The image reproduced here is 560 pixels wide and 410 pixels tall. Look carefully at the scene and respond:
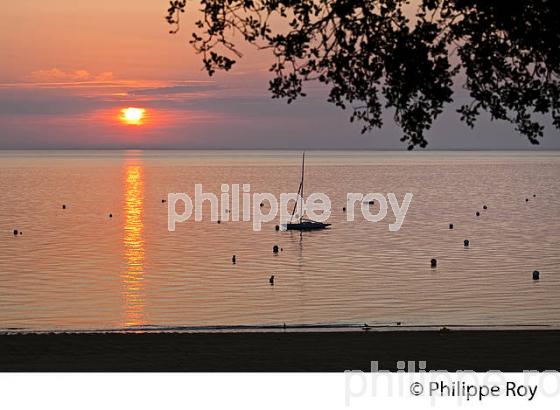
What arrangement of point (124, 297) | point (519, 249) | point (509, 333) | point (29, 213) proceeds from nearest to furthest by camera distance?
point (509, 333)
point (124, 297)
point (519, 249)
point (29, 213)

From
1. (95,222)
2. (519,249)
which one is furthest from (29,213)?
(519,249)

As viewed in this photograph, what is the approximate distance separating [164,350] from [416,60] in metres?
7.12

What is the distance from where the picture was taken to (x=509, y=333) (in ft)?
65.5

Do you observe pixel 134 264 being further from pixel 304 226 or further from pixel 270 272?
pixel 304 226

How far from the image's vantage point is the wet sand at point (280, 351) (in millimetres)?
16250

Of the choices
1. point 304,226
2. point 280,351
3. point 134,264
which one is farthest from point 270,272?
point 280,351

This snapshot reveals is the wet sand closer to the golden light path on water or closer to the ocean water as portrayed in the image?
the ocean water

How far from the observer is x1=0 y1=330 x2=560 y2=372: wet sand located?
16250 mm

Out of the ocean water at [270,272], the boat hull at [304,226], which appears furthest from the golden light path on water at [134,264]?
the boat hull at [304,226]

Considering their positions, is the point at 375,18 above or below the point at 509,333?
above

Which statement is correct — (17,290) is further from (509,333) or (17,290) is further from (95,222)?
(95,222)

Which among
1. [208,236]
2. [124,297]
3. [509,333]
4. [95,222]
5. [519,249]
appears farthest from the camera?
[95,222]

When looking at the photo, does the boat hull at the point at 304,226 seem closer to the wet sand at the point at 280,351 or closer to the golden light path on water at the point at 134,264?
the golden light path on water at the point at 134,264

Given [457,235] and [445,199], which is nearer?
[457,235]
